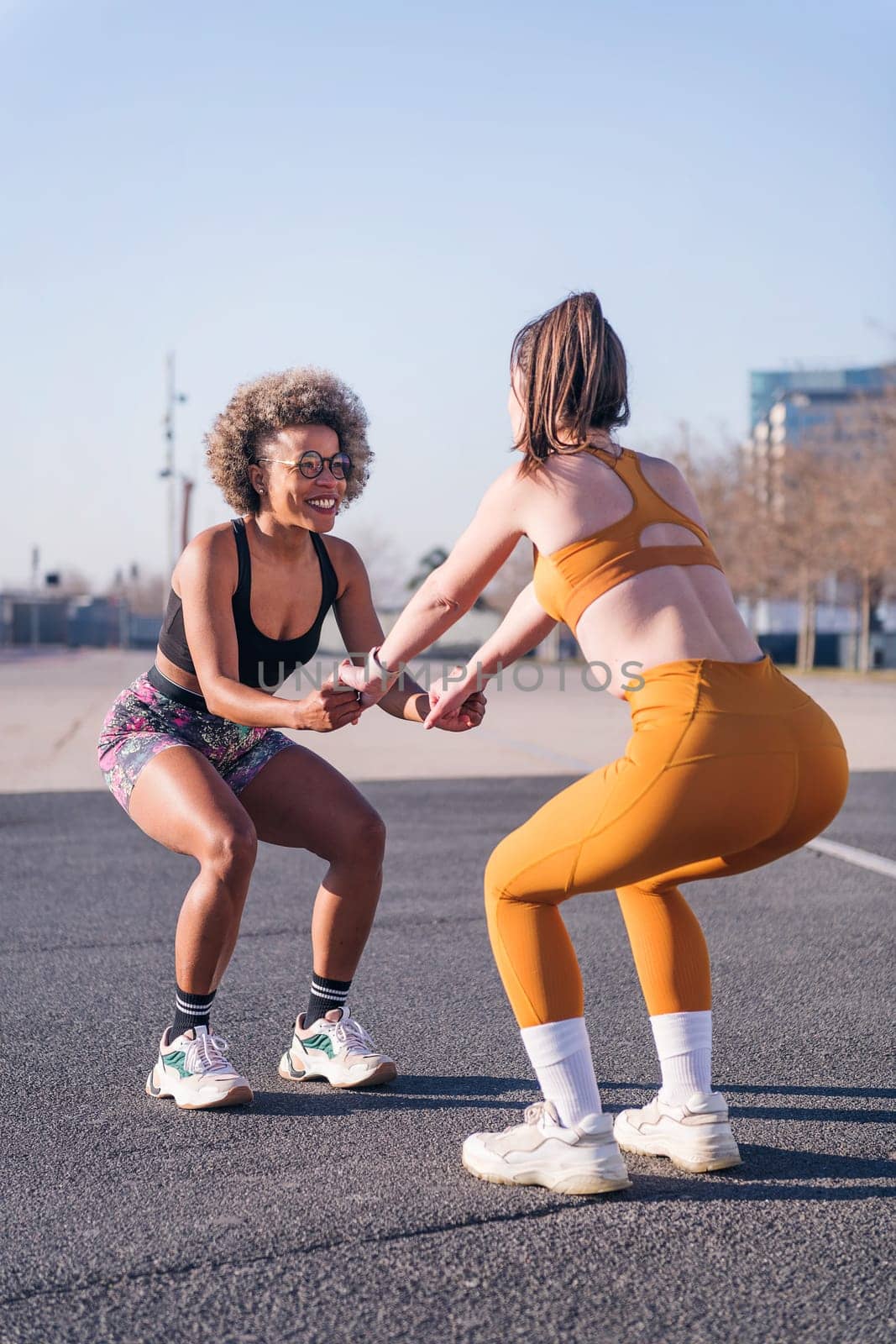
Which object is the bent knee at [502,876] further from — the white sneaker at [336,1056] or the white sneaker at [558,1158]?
the white sneaker at [336,1056]

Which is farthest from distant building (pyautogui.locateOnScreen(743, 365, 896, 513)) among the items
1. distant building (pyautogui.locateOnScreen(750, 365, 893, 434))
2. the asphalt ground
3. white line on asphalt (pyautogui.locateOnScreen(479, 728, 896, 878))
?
the asphalt ground

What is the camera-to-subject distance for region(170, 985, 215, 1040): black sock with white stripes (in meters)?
3.79

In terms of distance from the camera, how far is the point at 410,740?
1577 cm

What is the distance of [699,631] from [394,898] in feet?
13.4

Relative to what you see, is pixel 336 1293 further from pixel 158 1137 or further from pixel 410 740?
pixel 410 740

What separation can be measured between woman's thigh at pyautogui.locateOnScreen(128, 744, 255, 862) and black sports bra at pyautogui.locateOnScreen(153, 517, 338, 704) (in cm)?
25

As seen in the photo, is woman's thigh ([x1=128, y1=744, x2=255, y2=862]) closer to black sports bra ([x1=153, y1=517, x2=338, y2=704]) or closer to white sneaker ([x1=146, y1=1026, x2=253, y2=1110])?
black sports bra ([x1=153, y1=517, x2=338, y2=704])

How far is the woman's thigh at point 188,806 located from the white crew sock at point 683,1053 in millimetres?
1199

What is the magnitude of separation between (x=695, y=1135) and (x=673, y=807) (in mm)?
904

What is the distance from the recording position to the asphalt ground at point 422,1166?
2.51 meters

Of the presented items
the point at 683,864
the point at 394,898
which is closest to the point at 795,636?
the point at 394,898

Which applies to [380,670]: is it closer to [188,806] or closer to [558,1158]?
[188,806]

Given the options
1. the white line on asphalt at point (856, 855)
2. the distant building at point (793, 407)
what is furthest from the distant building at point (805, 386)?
the white line on asphalt at point (856, 855)

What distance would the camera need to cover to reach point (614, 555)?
2852 mm
